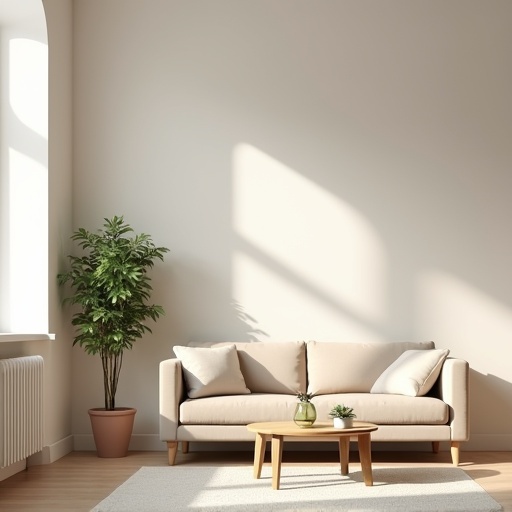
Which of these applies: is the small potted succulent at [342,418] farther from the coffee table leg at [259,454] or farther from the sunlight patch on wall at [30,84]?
the sunlight patch on wall at [30,84]

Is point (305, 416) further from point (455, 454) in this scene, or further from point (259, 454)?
point (455, 454)

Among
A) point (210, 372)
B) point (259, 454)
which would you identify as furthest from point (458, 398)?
point (210, 372)

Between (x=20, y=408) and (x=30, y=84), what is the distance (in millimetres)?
2340

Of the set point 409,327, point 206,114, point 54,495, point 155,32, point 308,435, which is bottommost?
point 54,495

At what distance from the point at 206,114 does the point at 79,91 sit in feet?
3.31

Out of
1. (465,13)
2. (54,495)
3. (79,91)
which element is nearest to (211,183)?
(79,91)

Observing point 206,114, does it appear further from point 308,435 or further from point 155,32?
point 308,435

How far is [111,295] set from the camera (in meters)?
6.11

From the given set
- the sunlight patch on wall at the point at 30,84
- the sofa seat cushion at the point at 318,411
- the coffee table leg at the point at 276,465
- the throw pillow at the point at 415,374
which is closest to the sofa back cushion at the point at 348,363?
the throw pillow at the point at 415,374

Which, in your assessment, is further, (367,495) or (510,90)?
(510,90)

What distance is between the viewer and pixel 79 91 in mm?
6812

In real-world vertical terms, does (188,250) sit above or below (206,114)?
below

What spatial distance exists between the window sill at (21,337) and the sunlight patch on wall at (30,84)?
4.65ft

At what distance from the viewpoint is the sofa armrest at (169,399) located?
5.74m
